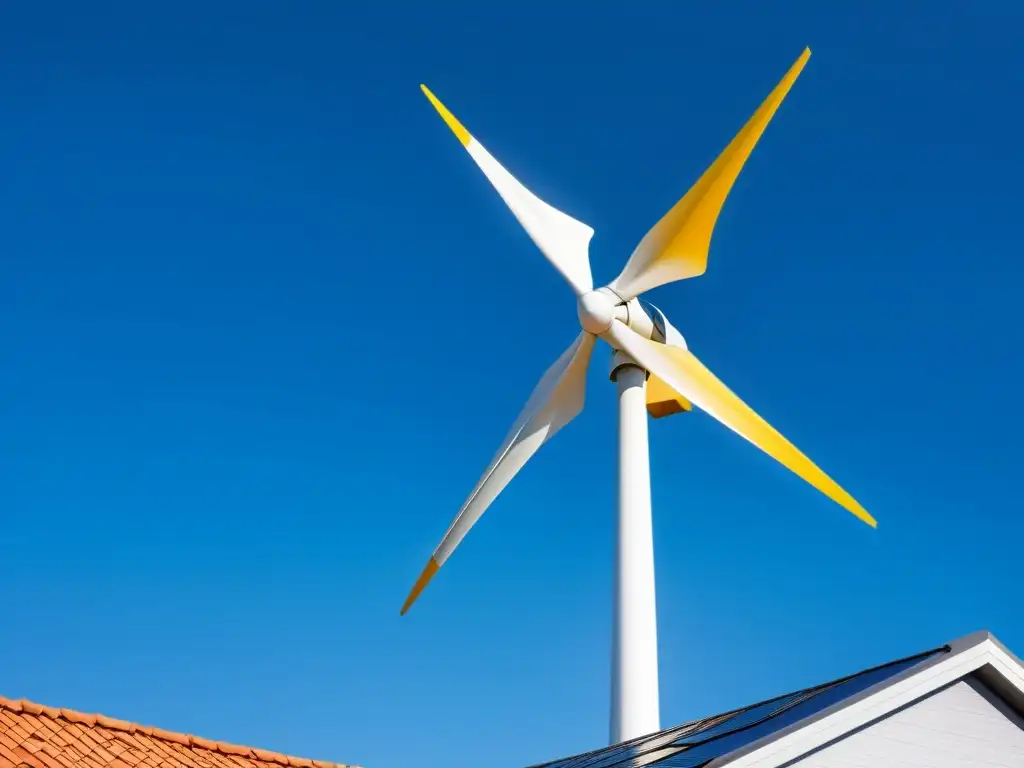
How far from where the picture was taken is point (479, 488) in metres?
25.1

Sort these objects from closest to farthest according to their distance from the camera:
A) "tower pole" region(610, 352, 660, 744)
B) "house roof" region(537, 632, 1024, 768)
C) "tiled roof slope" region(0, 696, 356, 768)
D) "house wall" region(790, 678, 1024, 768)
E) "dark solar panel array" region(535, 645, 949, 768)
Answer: "house roof" region(537, 632, 1024, 768) < "dark solar panel array" region(535, 645, 949, 768) < "house wall" region(790, 678, 1024, 768) < "tiled roof slope" region(0, 696, 356, 768) < "tower pole" region(610, 352, 660, 744)

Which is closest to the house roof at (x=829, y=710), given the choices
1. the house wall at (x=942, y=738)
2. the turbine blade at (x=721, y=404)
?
the house wall at (x=942, y=738)

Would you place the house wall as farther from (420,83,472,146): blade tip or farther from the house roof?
(420,83,472,146): blade tip

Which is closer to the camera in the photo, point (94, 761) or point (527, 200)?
point (94, 761)

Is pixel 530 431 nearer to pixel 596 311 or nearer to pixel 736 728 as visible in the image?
pixel 596 311

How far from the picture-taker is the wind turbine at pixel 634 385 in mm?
21438

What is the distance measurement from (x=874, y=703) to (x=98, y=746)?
13.5m

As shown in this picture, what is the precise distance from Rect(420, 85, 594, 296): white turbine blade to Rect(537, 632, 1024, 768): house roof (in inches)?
598

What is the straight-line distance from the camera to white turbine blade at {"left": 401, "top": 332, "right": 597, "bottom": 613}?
25.2 metres

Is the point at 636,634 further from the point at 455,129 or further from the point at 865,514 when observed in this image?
the point at 455,129

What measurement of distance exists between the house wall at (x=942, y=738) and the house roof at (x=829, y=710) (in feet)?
0.51

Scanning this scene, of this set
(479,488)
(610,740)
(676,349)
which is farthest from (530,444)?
(610,740)

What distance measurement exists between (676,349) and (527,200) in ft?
17.4

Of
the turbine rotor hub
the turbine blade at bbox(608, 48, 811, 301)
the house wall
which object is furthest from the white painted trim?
the turbine rotor hub
